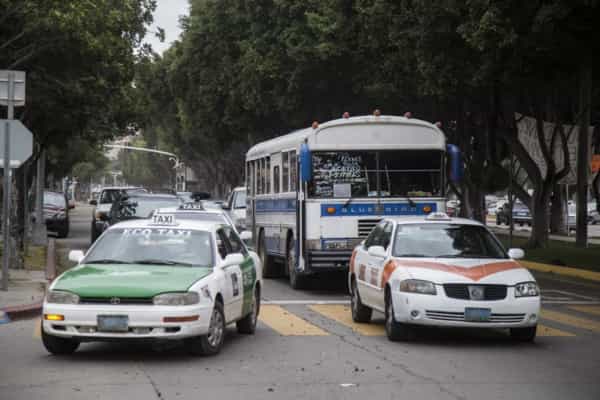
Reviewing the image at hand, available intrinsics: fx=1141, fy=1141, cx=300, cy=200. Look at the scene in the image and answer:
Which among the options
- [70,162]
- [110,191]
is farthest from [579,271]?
[70,162]

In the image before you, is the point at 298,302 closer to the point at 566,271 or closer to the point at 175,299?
the point at 175,299

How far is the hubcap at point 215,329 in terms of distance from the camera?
12.1m

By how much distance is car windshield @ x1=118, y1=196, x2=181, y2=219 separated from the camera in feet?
97.7

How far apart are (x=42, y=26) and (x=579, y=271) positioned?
43.7ft

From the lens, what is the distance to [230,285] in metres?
12.9

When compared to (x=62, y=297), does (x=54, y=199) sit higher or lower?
higher

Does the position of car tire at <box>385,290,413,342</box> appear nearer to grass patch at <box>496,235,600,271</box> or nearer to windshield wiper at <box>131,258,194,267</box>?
windshield wiper at <box>131,258,194,267</box>

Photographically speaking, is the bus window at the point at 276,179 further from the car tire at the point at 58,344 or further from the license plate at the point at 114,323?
the license plate at the point at 114,323

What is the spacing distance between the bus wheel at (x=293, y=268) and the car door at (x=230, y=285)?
7.51 m

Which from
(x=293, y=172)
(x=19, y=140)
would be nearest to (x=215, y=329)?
(x=19, y=140)

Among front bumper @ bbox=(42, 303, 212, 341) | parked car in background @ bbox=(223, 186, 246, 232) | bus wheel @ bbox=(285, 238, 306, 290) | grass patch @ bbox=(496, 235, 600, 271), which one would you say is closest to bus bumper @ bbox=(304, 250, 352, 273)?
bus wheel @ bbox=(285, 238, 306, 290)

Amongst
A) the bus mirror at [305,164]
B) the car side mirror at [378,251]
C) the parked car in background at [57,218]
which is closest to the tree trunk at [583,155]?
the bus mirror at [305,164]

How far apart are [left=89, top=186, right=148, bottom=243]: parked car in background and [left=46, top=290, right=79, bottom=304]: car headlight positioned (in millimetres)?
20484

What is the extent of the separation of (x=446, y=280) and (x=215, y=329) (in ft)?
9.23
